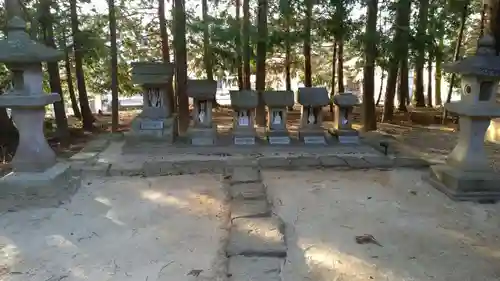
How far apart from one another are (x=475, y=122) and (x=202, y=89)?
464 cm

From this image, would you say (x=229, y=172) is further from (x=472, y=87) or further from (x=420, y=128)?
(x=420, y=128)

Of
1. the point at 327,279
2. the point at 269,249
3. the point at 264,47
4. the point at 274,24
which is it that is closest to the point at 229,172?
the point at 269,249

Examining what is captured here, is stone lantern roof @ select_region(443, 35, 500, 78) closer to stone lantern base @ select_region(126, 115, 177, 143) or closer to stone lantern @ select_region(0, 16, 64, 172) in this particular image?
stone lantern @ select_region(0, 16, 64, 172)

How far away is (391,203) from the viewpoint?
4555mm

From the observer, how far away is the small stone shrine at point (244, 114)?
7643 millimetres

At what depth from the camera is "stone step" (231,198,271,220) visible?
391 cm

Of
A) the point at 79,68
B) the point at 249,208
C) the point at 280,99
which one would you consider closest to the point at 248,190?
the point at 249,208

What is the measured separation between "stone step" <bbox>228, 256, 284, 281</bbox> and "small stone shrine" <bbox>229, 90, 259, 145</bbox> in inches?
189

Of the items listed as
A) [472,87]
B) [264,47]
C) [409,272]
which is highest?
[264,47]

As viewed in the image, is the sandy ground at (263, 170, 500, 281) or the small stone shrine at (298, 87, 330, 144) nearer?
the sandy ground at (263, 170, 500, 281)

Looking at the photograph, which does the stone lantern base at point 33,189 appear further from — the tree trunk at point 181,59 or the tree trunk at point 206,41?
the tree trunk at point 206,41

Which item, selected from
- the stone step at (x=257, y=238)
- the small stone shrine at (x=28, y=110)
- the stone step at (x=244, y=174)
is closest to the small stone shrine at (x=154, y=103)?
the stone step at (x=244, y=174)

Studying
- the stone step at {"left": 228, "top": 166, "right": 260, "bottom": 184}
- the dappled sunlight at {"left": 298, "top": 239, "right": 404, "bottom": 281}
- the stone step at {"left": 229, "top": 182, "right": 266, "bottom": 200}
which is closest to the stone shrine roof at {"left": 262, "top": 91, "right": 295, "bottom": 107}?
the stone step at {"left": 228, "top": 166, "right": 260, "bottom": 184}

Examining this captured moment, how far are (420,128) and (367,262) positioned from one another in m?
8.27
